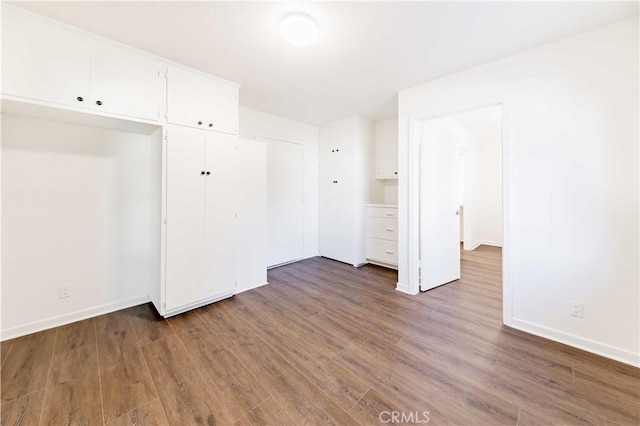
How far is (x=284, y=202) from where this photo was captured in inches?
161

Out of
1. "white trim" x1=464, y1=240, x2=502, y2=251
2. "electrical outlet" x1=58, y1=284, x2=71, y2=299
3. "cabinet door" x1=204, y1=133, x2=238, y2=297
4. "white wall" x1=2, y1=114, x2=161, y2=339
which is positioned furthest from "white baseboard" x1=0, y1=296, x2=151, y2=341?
"white trim" x1=464, y1=240, x2=502, y2=251

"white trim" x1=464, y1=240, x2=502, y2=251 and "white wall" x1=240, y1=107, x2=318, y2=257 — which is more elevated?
"white wall" x1=240, y1=107, x2=318, y2=257

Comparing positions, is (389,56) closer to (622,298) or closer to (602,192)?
(602,192)

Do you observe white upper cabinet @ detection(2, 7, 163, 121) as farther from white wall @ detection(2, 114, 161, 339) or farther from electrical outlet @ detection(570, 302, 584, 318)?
electrical outlet @ detection(570, 302, 584, 318)

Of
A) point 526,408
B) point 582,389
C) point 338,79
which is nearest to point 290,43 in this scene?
point 338,79

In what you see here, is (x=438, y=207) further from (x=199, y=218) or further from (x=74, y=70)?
(x=74, y=70)

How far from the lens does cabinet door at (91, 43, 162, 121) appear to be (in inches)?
76.5

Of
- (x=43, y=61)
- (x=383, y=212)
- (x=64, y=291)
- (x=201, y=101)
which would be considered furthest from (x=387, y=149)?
(x=64, y=291)

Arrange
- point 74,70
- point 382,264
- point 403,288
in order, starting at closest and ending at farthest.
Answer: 1. point 74,70
2. point 403,288
3. point 382,264

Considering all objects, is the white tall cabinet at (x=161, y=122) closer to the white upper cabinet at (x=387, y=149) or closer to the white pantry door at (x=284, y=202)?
the white pantry door at (x=284, y=202)

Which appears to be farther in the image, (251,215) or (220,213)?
(251,215)

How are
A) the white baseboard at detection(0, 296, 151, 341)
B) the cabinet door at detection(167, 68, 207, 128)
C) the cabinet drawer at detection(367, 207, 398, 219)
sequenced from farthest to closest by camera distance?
the cabinet drawer at detection(367, 207, 398, 219), the cabinet door at detection(167, 68, 207, 128), the white baseboard at detection(0, 296, 151, 341)

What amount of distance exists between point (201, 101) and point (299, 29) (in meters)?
1.32

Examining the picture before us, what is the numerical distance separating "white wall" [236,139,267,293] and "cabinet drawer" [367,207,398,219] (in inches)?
71.8
